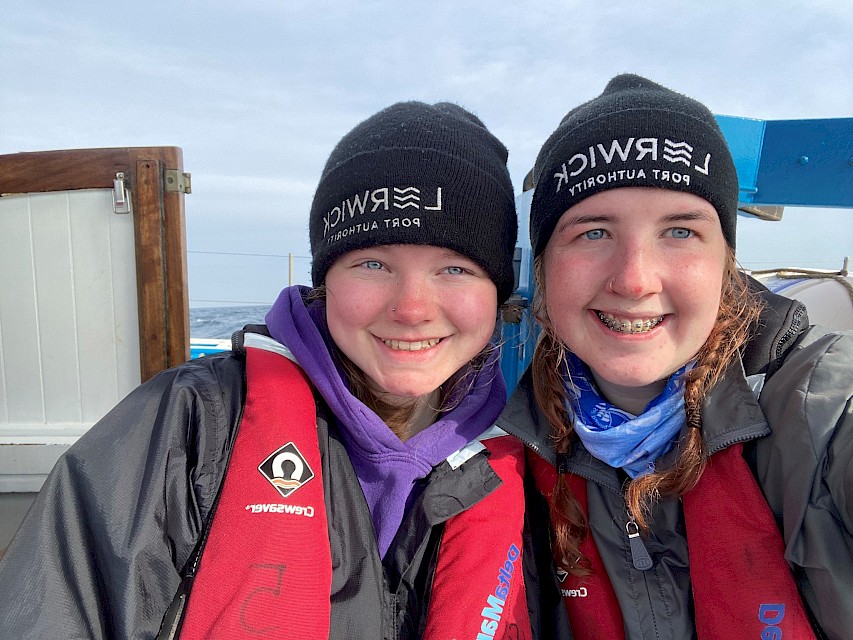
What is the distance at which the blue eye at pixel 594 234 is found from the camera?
1.31 meters

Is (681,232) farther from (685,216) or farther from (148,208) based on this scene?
(148,208)

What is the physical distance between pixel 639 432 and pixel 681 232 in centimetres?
46

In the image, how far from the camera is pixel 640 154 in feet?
4.18

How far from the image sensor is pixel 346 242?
4.65 ft

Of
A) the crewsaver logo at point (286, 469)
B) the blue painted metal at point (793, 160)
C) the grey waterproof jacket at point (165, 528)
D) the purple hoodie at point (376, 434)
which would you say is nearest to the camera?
the grey waterproof jacket at point (165, 528)

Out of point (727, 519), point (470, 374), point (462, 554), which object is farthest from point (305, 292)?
point (727, 519)

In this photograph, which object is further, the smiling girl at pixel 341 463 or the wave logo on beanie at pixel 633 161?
the wave logo on beanie at pixel 633 161

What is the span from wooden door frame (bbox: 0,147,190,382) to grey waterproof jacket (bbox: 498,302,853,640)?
6.04ft

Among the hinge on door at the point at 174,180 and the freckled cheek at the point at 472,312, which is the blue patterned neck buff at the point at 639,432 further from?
the hinge on door at the point at 174,180

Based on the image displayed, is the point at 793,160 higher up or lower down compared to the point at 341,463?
higher up

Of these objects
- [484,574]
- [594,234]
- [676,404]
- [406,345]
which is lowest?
[484,574]

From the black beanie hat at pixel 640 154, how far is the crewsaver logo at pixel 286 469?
81cm

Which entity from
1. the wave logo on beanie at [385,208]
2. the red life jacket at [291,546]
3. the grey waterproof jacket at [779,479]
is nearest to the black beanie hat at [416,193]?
the wave logo on beanie at [385,208]

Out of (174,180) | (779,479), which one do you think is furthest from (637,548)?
(174,180)
